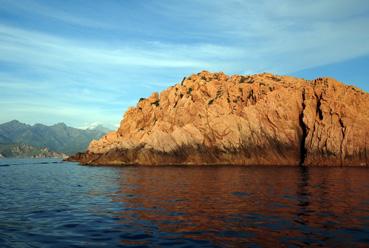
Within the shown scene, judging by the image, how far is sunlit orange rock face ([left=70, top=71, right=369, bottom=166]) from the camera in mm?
96688

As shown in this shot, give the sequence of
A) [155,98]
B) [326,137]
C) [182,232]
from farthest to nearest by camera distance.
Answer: [155,98], [326,137], [182,232]

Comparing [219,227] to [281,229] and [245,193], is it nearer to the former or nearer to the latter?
[281,229]

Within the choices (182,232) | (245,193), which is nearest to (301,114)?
(245,193)

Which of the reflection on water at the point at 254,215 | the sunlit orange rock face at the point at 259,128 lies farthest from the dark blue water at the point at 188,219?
the sunlit orange rock face at the point at 259,128

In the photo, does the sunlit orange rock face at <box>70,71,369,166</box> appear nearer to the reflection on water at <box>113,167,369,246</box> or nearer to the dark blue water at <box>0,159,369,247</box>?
the reflection on water at <box>113,167,369,246</box>

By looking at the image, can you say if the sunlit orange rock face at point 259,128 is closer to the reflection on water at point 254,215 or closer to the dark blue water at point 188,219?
the reflection on water at point 254,215

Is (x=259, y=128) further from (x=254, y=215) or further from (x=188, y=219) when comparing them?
(x=188, y=219)

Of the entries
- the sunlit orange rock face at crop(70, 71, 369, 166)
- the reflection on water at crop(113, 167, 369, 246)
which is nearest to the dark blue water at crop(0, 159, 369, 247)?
the reflection on water at crop(113, 167, 369, 246)

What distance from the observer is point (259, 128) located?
104 m

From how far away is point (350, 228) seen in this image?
21656mm

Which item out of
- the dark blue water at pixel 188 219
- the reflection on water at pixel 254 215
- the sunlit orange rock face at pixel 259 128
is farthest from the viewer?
the sunlit orange rock face at pixel 259 128

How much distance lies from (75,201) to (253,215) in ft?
58.3

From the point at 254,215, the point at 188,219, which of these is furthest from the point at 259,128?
the point at 188,219

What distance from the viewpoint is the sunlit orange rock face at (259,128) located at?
96688 millimetres
